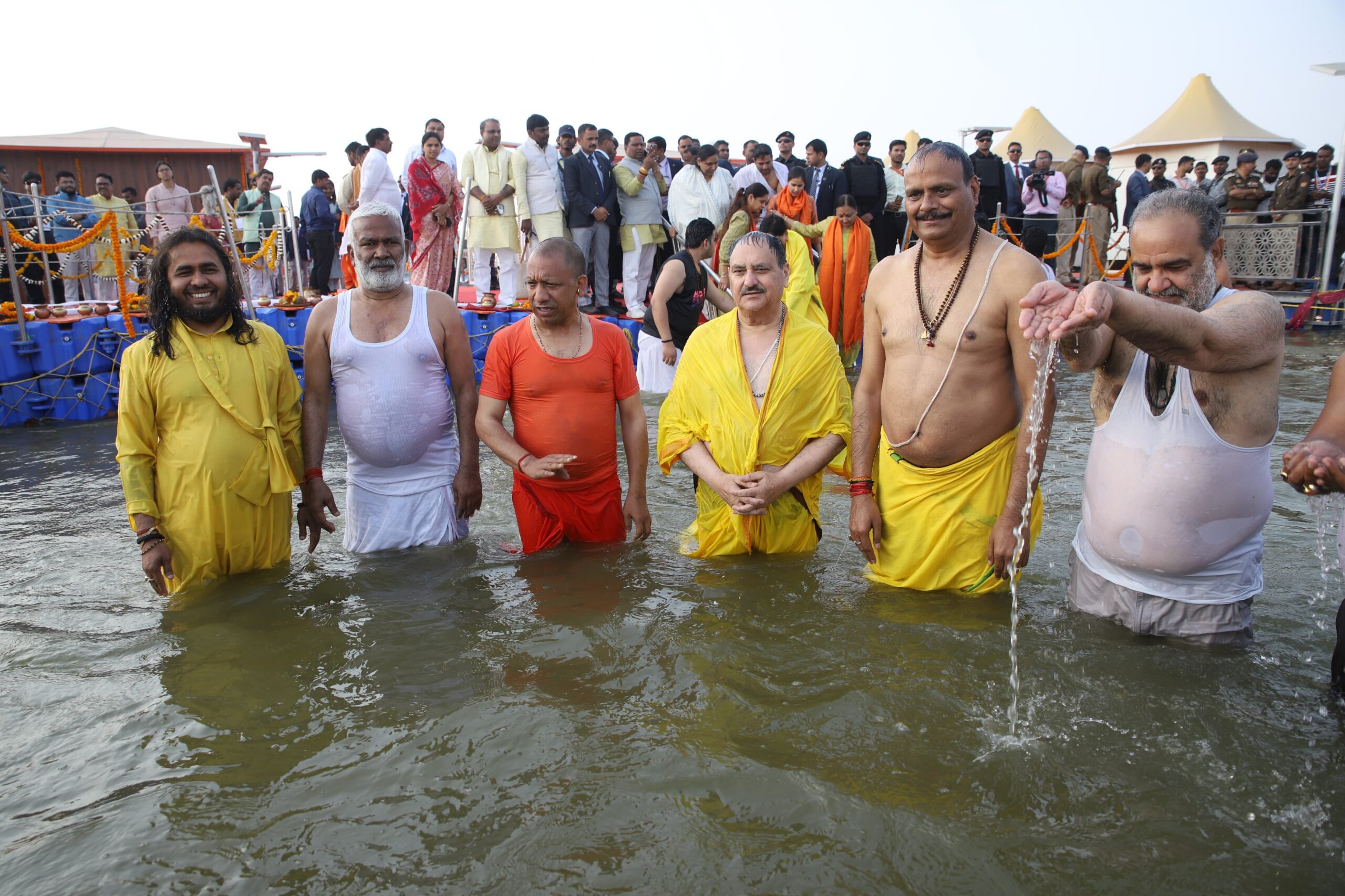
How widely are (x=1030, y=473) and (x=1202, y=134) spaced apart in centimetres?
2409

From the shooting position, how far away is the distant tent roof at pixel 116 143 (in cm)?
2125

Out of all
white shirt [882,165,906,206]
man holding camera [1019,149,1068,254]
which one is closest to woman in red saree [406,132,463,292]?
white shirt [882,165,906,206]

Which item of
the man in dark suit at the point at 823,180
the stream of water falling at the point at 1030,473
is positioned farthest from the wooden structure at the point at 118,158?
the stream of water falling at the point at 1030,473

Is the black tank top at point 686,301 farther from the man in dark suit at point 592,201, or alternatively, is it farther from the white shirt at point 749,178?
the white shirt at point 749,178

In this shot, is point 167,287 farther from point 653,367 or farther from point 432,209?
point 432,209

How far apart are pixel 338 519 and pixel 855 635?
141 inches

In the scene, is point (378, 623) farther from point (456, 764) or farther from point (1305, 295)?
point (1305, 295)

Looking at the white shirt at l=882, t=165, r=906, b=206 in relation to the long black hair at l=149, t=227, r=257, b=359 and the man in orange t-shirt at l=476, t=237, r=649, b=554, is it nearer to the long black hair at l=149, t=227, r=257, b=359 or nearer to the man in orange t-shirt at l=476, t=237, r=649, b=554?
the man in orange t-shirt at l=476, t=237, r=649, b=554

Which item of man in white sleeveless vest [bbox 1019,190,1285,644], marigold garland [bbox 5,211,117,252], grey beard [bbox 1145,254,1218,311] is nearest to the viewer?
man in white sleeveless vest [bbox 1019,190,1285,644]

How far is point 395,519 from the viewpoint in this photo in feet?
13.9

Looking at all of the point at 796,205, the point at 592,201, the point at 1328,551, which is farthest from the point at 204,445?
the point at 796,205

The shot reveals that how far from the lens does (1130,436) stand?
287 centimetres

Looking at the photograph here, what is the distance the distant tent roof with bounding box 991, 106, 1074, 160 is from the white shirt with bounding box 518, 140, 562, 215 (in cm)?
1682

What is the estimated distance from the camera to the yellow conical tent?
72.8 feet
